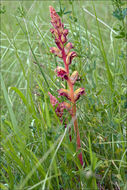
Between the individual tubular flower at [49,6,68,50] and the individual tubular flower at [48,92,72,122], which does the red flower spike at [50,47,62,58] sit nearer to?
the individual tubular flower at [49,6,68,50]

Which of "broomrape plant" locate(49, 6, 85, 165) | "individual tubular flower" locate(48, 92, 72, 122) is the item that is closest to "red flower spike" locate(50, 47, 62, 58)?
"broomrape plant" locate(49, 6, 85, 165)

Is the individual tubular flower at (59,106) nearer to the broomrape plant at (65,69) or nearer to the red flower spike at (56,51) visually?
the broomrape plant at (65,69)

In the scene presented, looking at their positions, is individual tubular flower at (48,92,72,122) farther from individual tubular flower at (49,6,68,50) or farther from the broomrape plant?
individual tubular flower at (49,6,68,50)

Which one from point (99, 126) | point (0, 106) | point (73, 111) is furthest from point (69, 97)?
point (0, 106)

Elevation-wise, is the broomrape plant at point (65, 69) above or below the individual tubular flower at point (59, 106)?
above

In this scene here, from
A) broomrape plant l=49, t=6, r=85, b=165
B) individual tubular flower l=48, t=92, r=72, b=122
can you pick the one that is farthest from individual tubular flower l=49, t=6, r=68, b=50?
individual tubular flower l=48, t=92, r=72, b=122

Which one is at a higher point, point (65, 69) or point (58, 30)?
point (58, 30)

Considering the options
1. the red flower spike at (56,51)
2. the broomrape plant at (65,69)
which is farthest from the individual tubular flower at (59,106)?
the red flower spike at (56,51)

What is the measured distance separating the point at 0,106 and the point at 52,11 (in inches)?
64.0

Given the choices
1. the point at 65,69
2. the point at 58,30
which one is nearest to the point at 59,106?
the point at 65,69

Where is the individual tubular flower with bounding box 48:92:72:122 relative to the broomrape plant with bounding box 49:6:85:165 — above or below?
below

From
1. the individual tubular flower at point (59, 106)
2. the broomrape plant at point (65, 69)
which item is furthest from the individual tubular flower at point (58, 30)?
the individual tubular flower at point (59, 106)

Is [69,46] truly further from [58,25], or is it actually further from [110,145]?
[110,145]

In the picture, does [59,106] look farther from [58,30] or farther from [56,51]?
Result: [58,30]
